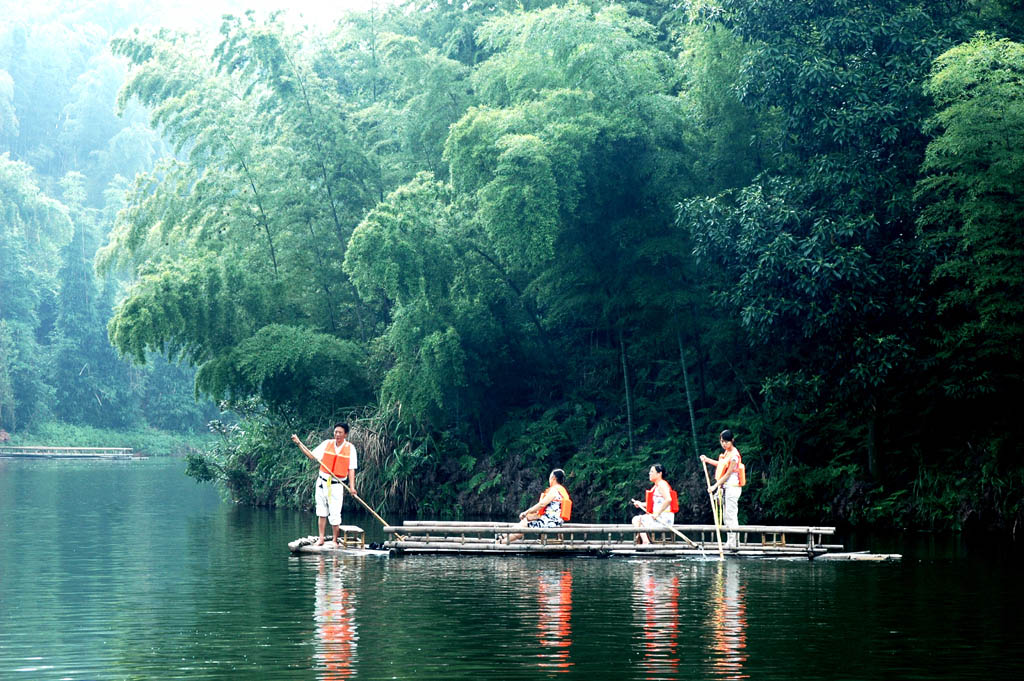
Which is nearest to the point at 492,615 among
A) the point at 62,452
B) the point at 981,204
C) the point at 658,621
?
the point at 658,621

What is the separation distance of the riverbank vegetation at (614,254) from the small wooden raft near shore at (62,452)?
2668 centimetres

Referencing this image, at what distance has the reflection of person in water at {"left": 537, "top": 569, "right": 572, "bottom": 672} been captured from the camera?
11.8m

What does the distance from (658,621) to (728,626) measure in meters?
0.72

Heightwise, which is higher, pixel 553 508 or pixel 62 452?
pixel 62 452

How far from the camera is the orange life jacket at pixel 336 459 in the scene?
2102 cm

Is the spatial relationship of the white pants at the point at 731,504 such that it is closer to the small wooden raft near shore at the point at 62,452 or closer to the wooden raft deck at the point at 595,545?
the wooden raft deck at the point at 595,545

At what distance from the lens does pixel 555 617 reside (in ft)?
46.5

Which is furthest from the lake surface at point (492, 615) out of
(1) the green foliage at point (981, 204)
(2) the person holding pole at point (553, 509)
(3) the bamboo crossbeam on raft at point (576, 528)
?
(1) the green foliage at point (981, 204)

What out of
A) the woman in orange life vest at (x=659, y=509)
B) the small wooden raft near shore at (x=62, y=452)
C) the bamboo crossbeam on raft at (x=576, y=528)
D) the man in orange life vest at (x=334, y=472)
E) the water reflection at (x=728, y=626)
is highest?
the small wooden raft near shore at (x=62, y=452)

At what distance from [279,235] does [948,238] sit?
52.3ft

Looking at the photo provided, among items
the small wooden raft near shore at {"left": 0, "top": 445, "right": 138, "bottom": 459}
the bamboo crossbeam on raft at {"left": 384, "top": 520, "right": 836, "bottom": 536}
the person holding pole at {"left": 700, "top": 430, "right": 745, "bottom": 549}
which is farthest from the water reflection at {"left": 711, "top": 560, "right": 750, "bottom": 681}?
the small wooden raft near shore at {"left": 0, "top": 445, "right": 138, "bottom": 459}

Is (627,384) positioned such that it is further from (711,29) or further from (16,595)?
(16,595)

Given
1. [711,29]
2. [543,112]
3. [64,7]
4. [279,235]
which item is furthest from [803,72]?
[64,7]

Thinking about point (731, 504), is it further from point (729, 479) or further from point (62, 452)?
point (62, 452)
